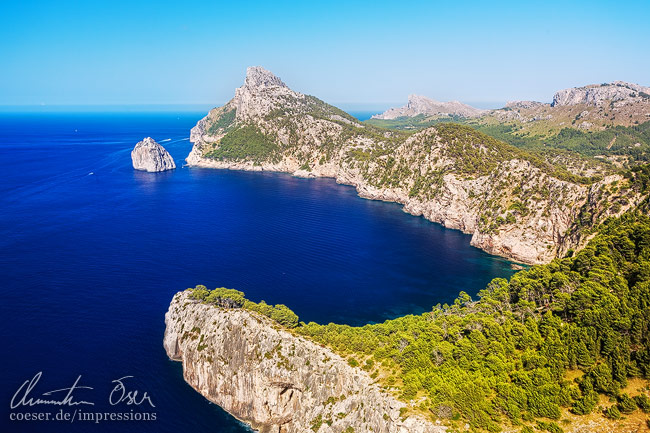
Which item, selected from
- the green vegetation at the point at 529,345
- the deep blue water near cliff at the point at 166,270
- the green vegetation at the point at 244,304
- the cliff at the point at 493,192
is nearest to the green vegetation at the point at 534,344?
the green vegetation at the point at 529,345

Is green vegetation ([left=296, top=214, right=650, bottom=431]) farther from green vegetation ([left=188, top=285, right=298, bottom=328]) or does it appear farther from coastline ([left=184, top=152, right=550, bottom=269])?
coastline ([left=184, top=152, right=550, bottom=269])

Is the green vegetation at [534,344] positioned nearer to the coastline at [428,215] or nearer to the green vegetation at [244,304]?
the green vegetation at [244,304]

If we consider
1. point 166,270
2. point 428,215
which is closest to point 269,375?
point 166,270

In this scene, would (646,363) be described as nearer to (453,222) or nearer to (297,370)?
(297,370)

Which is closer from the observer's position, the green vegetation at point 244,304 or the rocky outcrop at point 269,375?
the rocky outcrop at point 269,375

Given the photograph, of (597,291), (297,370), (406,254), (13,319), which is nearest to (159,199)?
(13,319)

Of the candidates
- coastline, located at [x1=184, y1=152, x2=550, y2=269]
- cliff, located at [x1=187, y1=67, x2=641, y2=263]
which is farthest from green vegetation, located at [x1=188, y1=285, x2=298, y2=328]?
coastline, located at [x1=184, y1=152, x2=550, y2=269]
